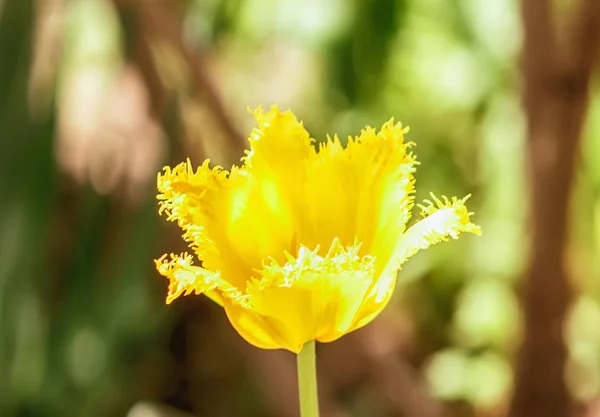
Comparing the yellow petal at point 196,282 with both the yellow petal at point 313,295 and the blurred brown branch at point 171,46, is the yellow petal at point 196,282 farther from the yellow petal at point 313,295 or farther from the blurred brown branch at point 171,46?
the blurred brown branch at point 171,46

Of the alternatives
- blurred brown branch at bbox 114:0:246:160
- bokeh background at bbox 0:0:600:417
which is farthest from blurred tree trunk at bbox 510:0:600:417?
blurred brown branch at bbox 114:0:246:160

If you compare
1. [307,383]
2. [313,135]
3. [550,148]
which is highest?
[313,135]

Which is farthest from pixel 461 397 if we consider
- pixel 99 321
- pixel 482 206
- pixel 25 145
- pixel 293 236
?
pixel 293 236

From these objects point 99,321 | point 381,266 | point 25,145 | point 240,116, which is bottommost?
point 381,266

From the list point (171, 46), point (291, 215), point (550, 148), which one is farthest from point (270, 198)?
point (171, 46)

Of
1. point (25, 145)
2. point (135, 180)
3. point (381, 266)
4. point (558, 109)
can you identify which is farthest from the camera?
point (135, 180)

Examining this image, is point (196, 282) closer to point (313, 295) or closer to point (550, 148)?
point (313, 295)

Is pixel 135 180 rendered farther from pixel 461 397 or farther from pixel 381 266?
Answer: pixel 381 266

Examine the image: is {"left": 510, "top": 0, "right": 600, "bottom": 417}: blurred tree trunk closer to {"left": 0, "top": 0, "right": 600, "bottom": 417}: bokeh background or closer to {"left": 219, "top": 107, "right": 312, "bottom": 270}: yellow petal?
{"left": 0, "top": 0, "right": 600, "bottom": 417}: bokeh background

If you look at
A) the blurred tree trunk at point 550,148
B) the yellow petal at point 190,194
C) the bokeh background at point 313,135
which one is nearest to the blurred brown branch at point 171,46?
the bokeh background at point 313,135
